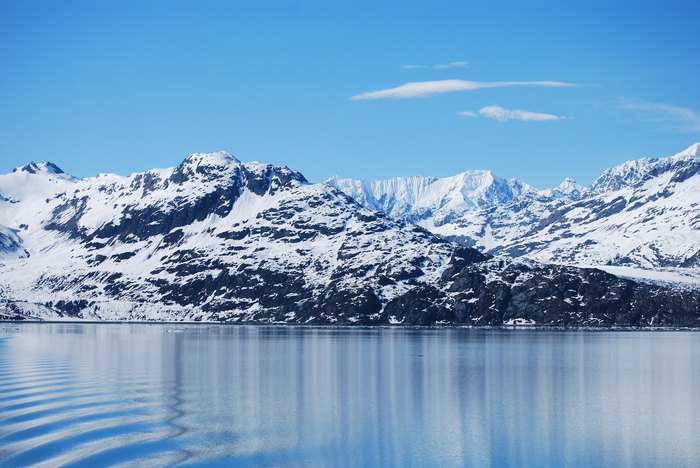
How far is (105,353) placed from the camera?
178 metres

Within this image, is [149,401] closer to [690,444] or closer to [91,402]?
[91,402]

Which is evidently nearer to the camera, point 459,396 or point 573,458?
point 573,458

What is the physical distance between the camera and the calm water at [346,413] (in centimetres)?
7006

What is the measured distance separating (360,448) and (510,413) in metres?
24.4

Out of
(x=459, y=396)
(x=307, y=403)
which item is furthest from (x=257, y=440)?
(x=459, y=396)

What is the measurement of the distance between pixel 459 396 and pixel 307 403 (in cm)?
1908

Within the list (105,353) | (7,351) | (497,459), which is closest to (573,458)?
(497,459)

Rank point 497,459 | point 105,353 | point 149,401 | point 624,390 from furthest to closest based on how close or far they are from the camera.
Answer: point 105,353 → point 624,390 → point 149,401 → point 497,459

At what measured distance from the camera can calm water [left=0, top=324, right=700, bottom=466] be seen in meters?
70.1

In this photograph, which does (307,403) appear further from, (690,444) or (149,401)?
(690,444)

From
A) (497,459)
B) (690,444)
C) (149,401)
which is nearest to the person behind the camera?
(497,459)

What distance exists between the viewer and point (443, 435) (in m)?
78.5

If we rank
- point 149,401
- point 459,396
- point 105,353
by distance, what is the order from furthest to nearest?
1. point 105,353
2. point 459,396
3. point 149,401

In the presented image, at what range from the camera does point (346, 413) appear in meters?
91.5
